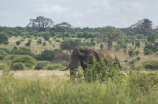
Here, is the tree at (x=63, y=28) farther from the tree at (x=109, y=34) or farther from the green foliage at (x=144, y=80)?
the green foliage at (x=144, y=80)

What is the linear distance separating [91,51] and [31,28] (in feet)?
271

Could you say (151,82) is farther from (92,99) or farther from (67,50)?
(67,50)

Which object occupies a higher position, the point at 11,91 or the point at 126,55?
the point at 11,91

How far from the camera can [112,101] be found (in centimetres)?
418

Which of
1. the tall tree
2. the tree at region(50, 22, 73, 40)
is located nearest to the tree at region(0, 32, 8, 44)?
the tree at region(50, 22, 73, 40)

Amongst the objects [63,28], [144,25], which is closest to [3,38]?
[63,28]

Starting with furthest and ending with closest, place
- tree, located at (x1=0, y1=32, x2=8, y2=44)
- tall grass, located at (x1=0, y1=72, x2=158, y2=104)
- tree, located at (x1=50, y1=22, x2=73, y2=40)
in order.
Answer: tree, located at (x1=50, y1=22, x2=73, y2=40)
tree, located at (x1=0, y1=32, x2=8, y2=44)
tall grass, located at (x1=0, y1=72, x2=158, y2=104)

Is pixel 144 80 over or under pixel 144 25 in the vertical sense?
under

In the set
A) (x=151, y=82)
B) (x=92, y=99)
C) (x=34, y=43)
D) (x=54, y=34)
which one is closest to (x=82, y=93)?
(x=92, y=99)

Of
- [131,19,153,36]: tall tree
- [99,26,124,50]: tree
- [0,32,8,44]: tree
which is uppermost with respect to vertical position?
[131,19,153,36]: tall tree

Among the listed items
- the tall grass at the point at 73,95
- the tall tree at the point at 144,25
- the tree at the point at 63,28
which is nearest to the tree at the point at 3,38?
the tree at the point at 63,28

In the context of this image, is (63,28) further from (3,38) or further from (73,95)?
(73,95)

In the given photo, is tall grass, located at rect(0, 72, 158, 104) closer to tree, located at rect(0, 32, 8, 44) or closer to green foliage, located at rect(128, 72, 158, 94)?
green foliage, located at rect(128, 72, 158, 94)

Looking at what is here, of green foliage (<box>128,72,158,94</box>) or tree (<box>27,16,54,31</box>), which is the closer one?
green foliage (<box>128,72,158,94</box>)
